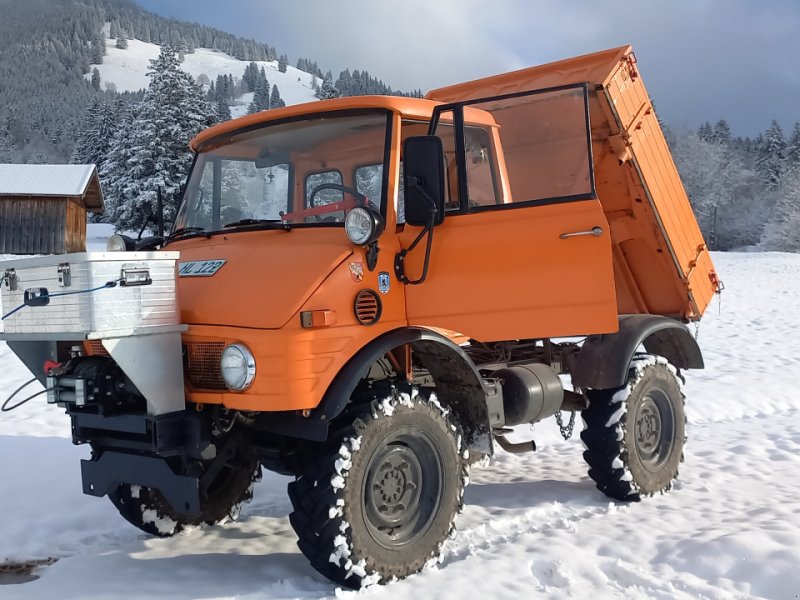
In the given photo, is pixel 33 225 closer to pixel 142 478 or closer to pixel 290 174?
pixel 290 174

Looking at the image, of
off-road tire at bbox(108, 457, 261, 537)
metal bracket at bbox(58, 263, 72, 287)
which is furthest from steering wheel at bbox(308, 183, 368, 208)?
off-road tire at bbox(108, 457, 261, 537)

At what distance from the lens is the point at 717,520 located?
502 cm

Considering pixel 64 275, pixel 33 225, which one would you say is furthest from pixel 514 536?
pixel 33 225

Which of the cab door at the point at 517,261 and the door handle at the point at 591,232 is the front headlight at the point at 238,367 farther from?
the door handle at the point at 591,232

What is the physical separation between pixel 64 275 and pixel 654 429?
4.64 meters

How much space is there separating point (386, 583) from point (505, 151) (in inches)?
117

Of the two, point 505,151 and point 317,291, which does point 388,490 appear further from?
point 505,151

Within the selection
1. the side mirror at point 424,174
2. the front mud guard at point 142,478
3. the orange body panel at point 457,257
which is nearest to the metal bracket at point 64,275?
the orange body panel at point 457,257

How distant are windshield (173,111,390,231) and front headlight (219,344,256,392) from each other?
3.70ft

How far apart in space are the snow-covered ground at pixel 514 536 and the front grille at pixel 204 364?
3.68ft

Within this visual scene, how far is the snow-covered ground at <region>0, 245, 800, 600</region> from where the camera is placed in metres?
3.99

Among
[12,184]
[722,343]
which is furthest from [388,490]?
[12,184]

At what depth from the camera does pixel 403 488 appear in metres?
4.28

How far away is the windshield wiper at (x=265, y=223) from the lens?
15.1 ft
